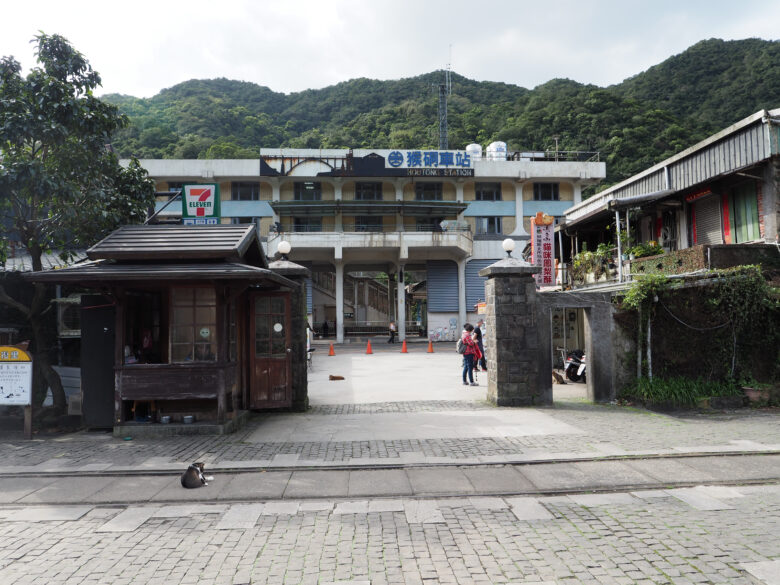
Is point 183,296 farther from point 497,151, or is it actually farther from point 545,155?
point 545,155

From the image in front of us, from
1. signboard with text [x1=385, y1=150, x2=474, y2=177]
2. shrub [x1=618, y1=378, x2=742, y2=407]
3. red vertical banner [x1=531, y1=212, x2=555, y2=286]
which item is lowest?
shrub [x1=618, y1=378, x2=742, y2=407]

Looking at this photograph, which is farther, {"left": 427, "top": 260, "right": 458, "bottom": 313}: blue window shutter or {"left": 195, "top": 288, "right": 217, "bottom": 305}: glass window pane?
{"left": 427, "top": 260, "right": 458, "bottom": 313}: blue window shutter

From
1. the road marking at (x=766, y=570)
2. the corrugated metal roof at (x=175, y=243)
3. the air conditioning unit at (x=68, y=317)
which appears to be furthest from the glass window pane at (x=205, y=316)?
the road marking at (x=766, y=570)

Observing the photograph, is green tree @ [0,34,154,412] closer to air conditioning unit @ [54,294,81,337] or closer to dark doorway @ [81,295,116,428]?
air conditioning unit @ [54,294,81,337]

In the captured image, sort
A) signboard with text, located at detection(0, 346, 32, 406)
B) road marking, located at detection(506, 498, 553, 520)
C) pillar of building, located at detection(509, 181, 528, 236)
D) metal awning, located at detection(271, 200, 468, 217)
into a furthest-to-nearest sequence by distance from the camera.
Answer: pillar of building, located at detection(509, 181, 528, 236)
metal awning, located at detection(271, 200, 468, 217)
signboard with text, located at detection(0, 346, 32, 406)
road marking, located at detection(506, 498, 553, 520)

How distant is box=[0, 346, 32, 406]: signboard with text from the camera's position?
8.23m

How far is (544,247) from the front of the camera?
65.3 ft

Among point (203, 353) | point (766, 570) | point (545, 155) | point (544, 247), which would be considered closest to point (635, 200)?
point (544, 247)

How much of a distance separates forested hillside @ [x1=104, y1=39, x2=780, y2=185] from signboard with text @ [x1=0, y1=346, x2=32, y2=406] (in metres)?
38.1

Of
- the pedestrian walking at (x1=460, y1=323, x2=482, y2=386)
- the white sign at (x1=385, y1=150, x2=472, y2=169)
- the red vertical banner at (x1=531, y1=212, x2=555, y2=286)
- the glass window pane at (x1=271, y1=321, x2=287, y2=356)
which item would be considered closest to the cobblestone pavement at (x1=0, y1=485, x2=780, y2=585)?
the glass window pane at (x1=271, y1=321, x2=287, y2=356)

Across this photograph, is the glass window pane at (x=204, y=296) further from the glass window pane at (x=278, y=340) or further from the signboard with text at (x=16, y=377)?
the signboard with text at (x=16, y=377)

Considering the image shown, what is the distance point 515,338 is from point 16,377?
901cm

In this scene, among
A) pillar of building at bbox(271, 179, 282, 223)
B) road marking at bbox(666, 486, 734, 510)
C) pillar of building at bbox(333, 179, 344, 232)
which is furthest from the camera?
pillar of building at bbox(271, 179, 282, 223)

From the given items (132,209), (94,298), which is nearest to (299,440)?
(94,298)
